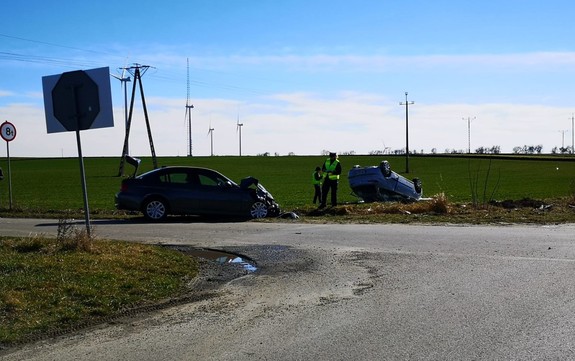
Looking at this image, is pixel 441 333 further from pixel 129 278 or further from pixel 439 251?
pixel 439 251

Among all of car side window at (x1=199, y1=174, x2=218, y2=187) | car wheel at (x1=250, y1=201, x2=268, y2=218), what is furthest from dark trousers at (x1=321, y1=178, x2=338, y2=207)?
car side window at (x1=199, y1=174, x2=218, y2=187)

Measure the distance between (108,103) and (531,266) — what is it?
6886 millimetres

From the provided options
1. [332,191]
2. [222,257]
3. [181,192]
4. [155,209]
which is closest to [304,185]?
[332,191]

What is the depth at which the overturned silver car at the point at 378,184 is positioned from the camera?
24375mm

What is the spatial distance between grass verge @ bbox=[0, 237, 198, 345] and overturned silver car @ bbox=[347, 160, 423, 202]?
45.1 ft

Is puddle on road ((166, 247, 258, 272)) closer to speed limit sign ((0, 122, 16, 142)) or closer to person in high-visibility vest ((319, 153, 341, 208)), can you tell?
person in high-visibility vest ((319, 153, 341, 208))

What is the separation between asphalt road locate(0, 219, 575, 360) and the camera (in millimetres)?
5945

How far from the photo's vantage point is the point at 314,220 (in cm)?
1841

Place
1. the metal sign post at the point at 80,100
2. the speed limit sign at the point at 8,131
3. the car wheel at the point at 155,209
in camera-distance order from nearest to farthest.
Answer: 1. the metal sign post at the point at 80,100
2. the car wheel at the point at 155,209
3. the speed limit sign at the point at 8,131

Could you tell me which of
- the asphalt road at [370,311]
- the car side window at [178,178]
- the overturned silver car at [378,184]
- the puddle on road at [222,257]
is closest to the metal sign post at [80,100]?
the puddle on road at [222,257]

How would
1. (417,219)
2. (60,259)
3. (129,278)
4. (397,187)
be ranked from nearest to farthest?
(129,278), (60,259), (417,219), (397,187)

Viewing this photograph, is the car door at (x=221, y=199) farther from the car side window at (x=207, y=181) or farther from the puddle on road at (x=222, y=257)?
the puddle on road at (x=222, y=257)

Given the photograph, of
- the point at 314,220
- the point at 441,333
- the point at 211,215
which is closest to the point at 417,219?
the point at 314,220

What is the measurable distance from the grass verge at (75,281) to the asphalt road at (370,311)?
49 centimetres
